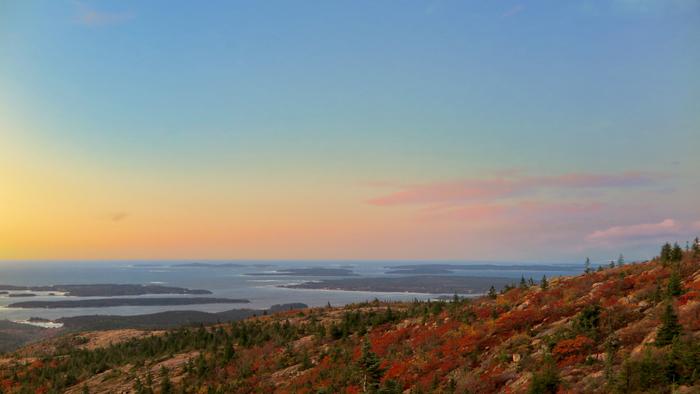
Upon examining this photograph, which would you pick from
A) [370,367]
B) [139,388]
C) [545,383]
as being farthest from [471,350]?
[139,388]

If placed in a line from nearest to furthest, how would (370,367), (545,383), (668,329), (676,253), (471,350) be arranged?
1. (668,329)
2. (545,383)
3. (370,367)
4. (471,350)
5. (676,253)

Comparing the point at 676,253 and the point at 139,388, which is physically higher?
the point at 676,253

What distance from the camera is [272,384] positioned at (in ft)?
85.4

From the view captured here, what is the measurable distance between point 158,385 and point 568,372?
27727 millimetres

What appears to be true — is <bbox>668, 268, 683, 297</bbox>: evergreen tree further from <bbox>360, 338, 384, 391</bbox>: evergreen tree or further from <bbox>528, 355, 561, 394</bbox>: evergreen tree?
<bbox>360, 338, 384, 391</bbox>: evergreen tree

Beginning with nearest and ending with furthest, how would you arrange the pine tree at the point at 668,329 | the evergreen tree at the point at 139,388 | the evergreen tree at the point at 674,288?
the pine tree at the point at 668,329 → the evergreen tree at the point at 674,288 → the evergreen tree at the point at 139,388

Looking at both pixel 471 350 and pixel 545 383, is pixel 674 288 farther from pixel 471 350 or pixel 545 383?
pixel 471 350

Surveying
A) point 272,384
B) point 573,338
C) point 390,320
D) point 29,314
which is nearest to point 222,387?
point 272,384

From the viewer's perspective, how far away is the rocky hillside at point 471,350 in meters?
13.3

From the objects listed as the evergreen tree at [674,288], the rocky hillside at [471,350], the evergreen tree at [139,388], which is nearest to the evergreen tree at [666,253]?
the rocky hillside at [471,350]

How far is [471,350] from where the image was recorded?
19625mm

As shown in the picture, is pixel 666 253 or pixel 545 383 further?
Answer: pixel 666 253

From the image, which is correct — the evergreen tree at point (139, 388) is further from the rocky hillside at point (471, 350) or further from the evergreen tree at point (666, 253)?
the evergreen tree at point (666, 253)

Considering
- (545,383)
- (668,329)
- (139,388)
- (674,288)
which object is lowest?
(139,388)
